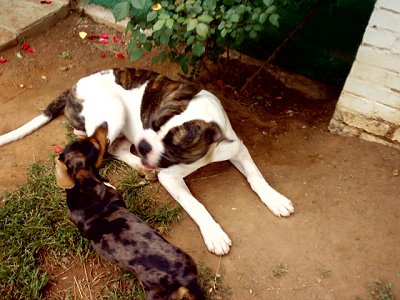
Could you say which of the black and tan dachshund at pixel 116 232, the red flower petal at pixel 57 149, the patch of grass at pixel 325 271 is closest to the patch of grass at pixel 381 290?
the patch of grass at pixel 325 271

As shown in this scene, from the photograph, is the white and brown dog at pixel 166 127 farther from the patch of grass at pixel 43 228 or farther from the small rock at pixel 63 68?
the small rock at pixel 63 68

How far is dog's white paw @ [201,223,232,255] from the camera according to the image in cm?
318

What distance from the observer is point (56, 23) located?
217 inches

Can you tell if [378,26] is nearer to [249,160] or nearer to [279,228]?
[249,160]

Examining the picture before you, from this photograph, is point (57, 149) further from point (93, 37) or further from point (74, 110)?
point (93, 37)

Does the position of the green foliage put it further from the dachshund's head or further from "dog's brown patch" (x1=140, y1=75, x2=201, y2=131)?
the dachshund's head

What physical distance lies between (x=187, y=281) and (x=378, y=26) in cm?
231

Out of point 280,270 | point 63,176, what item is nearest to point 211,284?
point 280,270

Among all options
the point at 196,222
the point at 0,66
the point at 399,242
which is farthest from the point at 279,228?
the point at 0,66

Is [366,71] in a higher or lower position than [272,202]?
higher

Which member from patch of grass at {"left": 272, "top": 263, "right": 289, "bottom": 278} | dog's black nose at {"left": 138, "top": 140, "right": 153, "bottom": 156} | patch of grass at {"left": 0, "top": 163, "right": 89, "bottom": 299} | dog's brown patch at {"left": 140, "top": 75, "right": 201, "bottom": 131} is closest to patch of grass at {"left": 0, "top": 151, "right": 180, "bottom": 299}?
patch of grass at {"left": 0, "top": 163, "right": 89, "bottom": 299}

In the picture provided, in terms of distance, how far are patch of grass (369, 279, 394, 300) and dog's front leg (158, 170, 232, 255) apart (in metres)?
0.98

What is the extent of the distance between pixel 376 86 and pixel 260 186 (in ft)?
4.08

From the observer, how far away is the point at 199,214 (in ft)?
10.9
